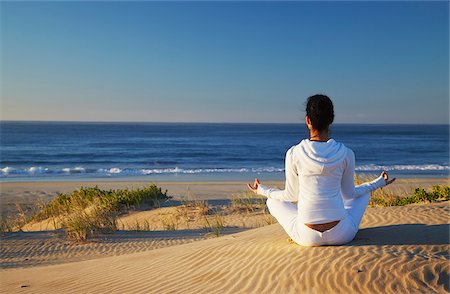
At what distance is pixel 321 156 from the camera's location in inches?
181

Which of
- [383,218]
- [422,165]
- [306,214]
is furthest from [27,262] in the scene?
[422,165]

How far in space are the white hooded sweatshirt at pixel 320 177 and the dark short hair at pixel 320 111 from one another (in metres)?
0.19

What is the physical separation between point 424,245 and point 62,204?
11091 mm

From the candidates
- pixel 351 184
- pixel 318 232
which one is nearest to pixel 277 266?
pixel 318 232

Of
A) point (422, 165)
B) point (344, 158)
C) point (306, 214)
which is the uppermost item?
point (344, 158)

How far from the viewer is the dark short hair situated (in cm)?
457

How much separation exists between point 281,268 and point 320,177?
3.69 ft

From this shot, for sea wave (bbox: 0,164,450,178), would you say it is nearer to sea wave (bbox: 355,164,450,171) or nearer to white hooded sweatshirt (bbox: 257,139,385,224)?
sea wave (bbox: 355,164,450,171)

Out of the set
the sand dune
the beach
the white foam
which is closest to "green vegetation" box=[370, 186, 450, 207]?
the beach

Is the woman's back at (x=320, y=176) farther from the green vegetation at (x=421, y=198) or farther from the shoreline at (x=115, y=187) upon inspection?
the shoreline at (x=115, y=187)

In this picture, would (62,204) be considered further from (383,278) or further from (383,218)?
(383,278)

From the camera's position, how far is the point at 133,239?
31.4 feet

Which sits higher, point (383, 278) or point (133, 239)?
point (383, 278)

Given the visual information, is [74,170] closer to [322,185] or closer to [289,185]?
[289,185]
